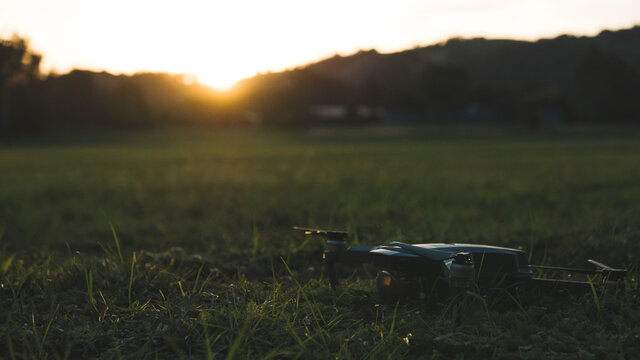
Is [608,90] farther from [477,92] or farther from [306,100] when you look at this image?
[306,100]

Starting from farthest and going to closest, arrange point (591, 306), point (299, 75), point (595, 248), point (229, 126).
→ point (299, 75) < point (229, 126) < point (595, 248) < point (591, 306)

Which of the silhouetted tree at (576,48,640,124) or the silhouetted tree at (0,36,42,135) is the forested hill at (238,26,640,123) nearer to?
the silhouetted tree at (576,48,640,124)

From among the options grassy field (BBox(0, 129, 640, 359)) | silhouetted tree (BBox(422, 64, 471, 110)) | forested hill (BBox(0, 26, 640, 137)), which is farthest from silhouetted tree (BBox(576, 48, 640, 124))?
grassy field (BBox(0, 129, 640, 359))

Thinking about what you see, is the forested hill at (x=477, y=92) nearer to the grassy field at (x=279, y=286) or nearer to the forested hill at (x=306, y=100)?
the forested hill at (x=306, y=100)

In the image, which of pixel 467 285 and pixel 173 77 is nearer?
pixel 467 285

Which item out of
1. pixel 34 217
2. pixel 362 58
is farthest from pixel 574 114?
pixel 362 58

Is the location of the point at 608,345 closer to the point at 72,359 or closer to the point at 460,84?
the point at 72,359

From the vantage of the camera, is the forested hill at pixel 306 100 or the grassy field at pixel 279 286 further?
the forested hill at pixel 306 100

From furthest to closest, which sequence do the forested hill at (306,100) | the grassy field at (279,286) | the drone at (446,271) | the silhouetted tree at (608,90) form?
1. the silhouetted tree at (608,90)
2. the forested hill at (306,100)
3. the drone at (446,271)
4. the grassy field at (279,286)

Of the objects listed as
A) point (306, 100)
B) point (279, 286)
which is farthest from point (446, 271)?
point (306, 100)

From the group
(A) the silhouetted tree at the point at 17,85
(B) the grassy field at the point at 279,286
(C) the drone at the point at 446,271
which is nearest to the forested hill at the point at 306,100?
(A) the silhouetted tree at the point at 17,85
